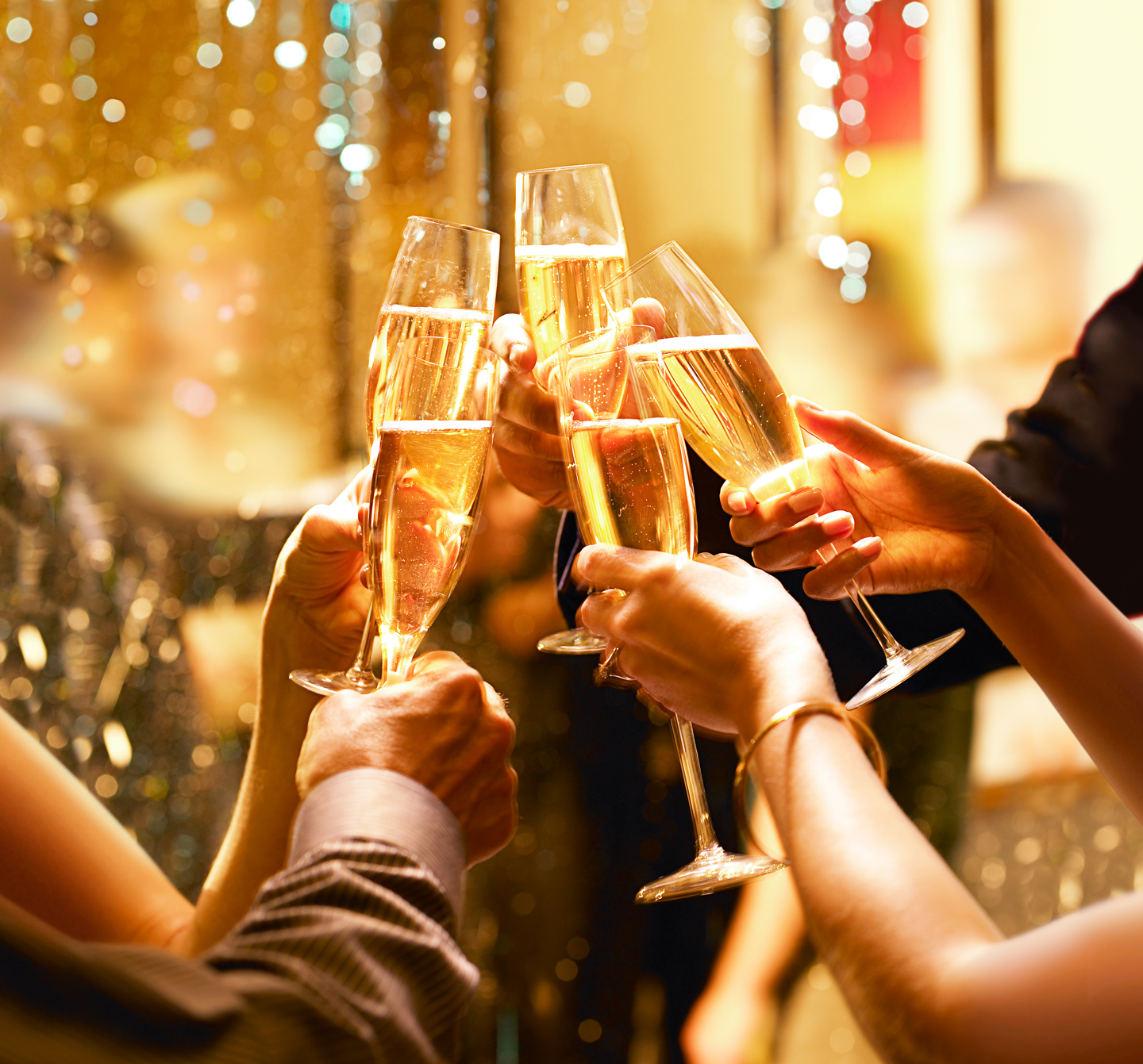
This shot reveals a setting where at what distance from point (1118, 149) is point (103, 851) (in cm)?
175

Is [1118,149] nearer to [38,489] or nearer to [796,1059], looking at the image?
[796,1059]

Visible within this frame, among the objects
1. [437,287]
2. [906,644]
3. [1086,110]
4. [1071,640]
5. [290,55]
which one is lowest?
[906,644]

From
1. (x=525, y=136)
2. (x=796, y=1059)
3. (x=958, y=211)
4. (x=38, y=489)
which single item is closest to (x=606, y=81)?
(x=525, y=136)

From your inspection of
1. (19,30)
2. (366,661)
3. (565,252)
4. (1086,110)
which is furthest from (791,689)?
(19,30)

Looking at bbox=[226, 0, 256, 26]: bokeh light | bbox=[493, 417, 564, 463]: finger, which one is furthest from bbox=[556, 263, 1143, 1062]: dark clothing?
bbox=[226, 0, 256, 26]: bokeh light

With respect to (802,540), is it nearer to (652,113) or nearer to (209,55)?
(652,113)

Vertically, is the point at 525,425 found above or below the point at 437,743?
above

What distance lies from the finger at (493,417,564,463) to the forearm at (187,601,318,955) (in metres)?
0.25

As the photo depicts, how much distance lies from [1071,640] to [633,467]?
422 millimetres

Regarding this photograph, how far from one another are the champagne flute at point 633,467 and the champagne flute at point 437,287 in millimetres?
137

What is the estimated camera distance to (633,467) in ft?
2.11

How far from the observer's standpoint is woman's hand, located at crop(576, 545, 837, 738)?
1.78 ft

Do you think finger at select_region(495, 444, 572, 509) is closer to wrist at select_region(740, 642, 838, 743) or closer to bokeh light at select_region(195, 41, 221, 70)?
wrist at select_region(740, 642, 838, 743)

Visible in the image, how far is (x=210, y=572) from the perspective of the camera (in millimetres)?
1862
